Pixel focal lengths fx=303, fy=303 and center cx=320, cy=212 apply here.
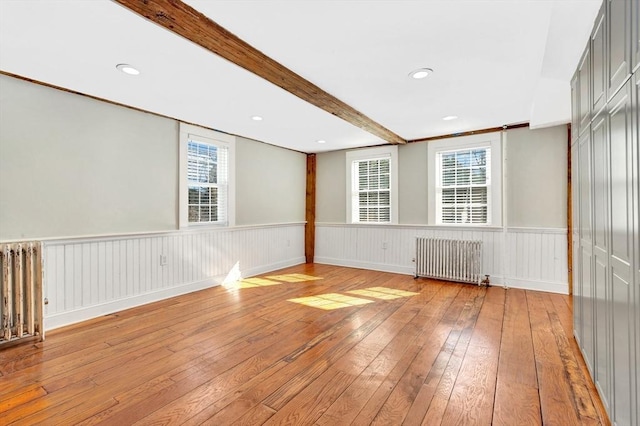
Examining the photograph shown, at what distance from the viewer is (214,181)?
15.5 ft

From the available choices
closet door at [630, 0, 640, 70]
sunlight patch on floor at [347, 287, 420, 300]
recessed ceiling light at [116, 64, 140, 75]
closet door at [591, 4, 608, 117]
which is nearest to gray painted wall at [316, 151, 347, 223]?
sunlight patch on floor at [347, 287, 420, 300]

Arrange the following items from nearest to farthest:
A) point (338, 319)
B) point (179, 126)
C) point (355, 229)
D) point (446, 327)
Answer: point (446, 327)
point (338, 319)
point (179, 126)
point (355, 229)

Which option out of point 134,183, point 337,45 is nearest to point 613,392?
point 337,45

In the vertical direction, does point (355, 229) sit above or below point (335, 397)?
above

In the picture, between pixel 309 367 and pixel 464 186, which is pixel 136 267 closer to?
pixel 309 367

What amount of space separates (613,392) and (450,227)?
3.54 meters

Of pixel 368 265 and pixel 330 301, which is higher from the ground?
pixel 368 265

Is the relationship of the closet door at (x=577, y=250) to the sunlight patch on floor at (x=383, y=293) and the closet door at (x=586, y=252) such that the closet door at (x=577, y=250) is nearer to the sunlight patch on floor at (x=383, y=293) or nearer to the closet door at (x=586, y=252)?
the closet door at (x=586, y=252)

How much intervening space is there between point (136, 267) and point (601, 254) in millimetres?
4336

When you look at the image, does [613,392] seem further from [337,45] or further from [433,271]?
[433,271]

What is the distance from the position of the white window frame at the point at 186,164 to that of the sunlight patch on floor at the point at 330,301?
71.6 inches

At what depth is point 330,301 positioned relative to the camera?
3.86 m

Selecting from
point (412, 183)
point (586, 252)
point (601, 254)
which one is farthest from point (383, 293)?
point (601, 254)

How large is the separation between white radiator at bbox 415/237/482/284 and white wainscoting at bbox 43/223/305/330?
281cm
